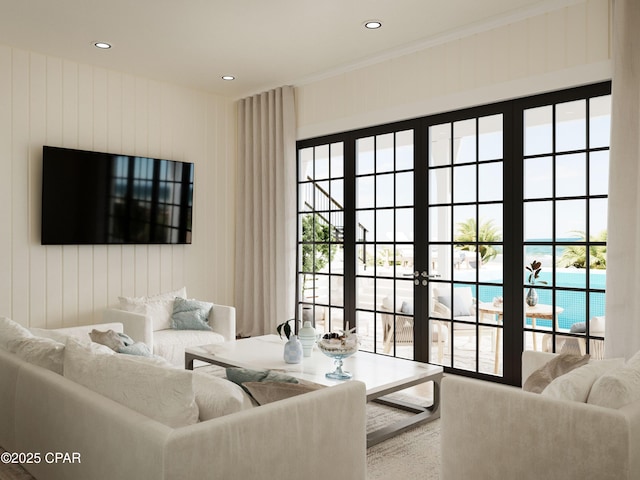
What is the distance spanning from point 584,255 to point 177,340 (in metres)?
3.32

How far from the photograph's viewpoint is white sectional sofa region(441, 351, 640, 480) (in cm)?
181

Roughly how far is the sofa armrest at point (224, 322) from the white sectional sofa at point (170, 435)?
2.46 meters

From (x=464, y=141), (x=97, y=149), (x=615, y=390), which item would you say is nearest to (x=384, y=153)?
(x=464, y=141)

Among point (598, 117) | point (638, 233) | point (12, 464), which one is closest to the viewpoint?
point (12, 464)

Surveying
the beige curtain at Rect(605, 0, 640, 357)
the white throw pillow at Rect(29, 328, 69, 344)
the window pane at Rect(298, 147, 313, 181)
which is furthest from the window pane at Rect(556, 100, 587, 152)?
the white throw pillow at Rect(29, 328, 69, 344)

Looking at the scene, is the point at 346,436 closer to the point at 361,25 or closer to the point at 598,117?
the point at 598,117

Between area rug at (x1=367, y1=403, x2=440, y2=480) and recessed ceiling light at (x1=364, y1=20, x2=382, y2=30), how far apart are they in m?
3.03

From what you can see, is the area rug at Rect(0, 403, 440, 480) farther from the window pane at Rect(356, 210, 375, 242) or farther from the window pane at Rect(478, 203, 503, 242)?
the window pane at Rect(356, 210, 375, 242)

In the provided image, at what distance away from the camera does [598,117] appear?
3885mm

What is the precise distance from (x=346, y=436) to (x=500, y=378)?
252cm

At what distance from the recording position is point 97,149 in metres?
5.41

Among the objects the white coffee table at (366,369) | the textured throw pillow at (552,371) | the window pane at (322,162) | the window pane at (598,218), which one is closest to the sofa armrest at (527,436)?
the textured throw pillow at (552,371)

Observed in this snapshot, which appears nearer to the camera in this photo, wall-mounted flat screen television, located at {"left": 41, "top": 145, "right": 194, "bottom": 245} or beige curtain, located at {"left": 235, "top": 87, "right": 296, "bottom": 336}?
wall-mounted flat screen television, located at {"left": 41, "top": 145, "right": 194, "bottom": 245}

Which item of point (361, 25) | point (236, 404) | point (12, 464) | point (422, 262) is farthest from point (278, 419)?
point (361, 25)
